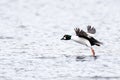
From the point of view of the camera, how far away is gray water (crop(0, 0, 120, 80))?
52.9ft

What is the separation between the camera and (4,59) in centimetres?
1797

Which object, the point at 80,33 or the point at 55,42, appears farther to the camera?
the point at 55,42

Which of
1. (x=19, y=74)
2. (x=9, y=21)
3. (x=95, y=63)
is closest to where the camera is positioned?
(x=19, y=74)

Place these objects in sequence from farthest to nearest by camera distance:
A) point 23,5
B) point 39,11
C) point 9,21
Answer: point 23,5 < point 39,11 < point 9,21

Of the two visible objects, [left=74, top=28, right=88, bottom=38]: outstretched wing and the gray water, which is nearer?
the gray water

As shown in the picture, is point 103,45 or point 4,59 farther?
point 103,45

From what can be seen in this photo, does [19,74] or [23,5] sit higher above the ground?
[23,5]

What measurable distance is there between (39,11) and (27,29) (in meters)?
8.59

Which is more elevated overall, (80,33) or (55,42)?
(80,33)

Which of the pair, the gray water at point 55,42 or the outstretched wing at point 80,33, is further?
the outstretched wing at point 80,33

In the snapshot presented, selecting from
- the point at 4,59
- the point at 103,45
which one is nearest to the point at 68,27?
the point at 103,45

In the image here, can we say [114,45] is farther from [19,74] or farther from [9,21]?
[9,21]

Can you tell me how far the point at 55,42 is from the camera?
22125 millimetres

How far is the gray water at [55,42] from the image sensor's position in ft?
52.9
